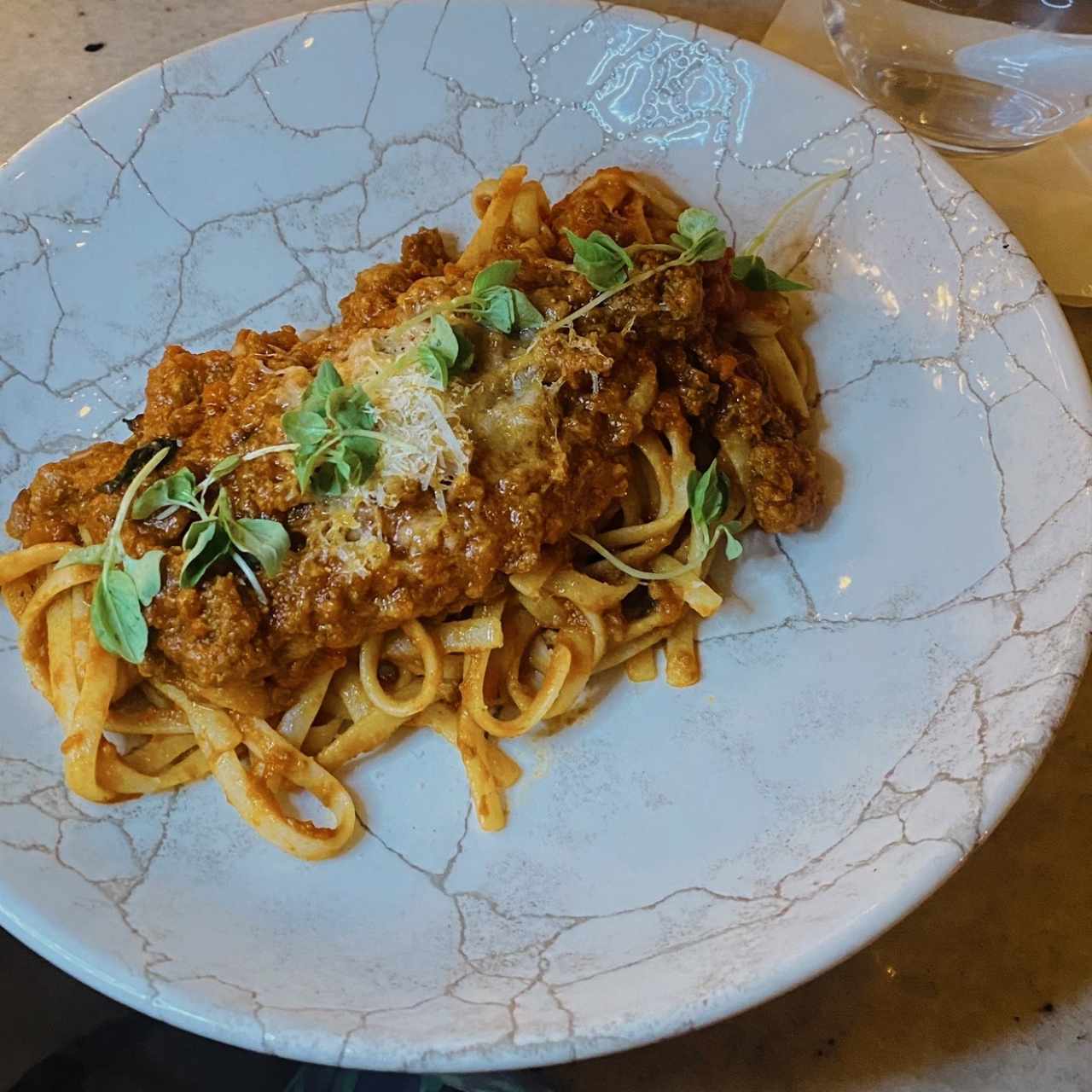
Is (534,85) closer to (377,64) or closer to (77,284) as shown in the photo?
(377,64)

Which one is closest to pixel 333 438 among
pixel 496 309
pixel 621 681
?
pixel 496 309

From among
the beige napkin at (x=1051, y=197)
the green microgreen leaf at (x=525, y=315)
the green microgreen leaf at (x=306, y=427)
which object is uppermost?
the green microgreen leaf at (x=306, y=427)

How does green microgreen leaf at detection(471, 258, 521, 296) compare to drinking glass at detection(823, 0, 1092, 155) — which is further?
drinking glass at detection(823, 0, 1092, 155)

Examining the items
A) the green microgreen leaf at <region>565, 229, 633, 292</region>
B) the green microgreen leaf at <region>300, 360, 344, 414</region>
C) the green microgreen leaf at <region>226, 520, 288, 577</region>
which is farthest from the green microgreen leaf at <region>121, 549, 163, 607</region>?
the green microgreen leaf at <region>565, 229, 633, 292</region>

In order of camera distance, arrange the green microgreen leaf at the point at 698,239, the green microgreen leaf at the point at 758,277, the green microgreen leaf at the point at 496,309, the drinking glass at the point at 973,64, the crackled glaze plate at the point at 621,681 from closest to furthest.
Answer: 1. the crackled glaze plate at the point at 621,681
2. the green microgreen leaf at the point at 496,309
3. the green microgreen leaf at the point at 698,239
4. the green microgreen leaf at the point at 758,277
5. the drinking glass at the point at 973,64

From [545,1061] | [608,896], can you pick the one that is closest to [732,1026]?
[608,896]

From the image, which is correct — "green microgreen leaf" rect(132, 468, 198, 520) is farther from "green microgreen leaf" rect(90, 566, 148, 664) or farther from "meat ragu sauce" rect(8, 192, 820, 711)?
"green microgreen leaf" rect(90, 566, 148, 664)

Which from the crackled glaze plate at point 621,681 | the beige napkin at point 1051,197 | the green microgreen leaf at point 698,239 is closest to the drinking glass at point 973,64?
the beige napkin at point 1051,197

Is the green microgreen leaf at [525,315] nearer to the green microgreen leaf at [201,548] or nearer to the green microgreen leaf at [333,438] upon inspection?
the green microgreen leaf at [333,438]
